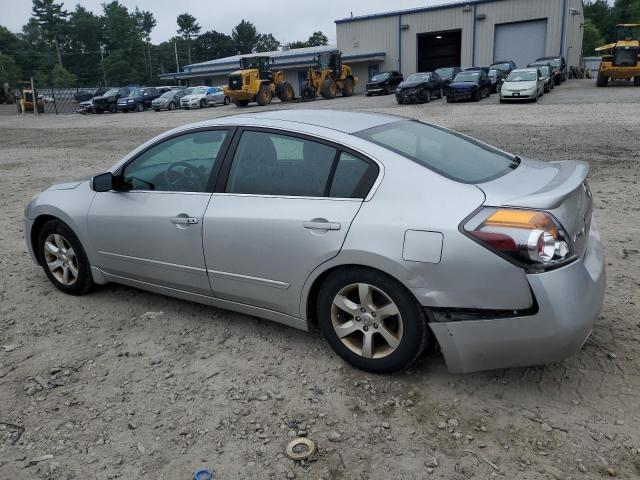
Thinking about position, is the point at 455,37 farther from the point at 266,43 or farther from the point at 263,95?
the point at 266,43

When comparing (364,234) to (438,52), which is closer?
(364,234)

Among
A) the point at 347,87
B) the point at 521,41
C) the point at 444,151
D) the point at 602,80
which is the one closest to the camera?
the point at 444,151

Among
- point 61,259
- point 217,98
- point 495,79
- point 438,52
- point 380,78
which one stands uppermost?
point 438,52

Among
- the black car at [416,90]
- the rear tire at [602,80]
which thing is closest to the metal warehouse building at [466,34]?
the rear tire at [602,80]

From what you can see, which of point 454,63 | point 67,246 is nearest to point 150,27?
point 454,63

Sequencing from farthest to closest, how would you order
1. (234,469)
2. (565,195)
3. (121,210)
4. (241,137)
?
(121,210)
(241,137)
(565,195)
(234,469)

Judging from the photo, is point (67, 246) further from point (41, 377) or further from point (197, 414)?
point (197, 414)

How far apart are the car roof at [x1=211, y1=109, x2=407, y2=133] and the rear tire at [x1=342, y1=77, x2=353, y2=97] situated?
Result: 3357 centimetres

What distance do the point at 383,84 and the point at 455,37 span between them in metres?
13.5

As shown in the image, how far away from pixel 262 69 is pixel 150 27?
101 m

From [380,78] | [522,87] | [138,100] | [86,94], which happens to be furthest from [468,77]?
[86,94]

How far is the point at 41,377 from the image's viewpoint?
333 centimetres

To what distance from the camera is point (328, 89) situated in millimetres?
34156

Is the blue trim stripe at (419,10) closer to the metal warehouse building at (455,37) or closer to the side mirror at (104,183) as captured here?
the metal warehouse building at (455,37)
